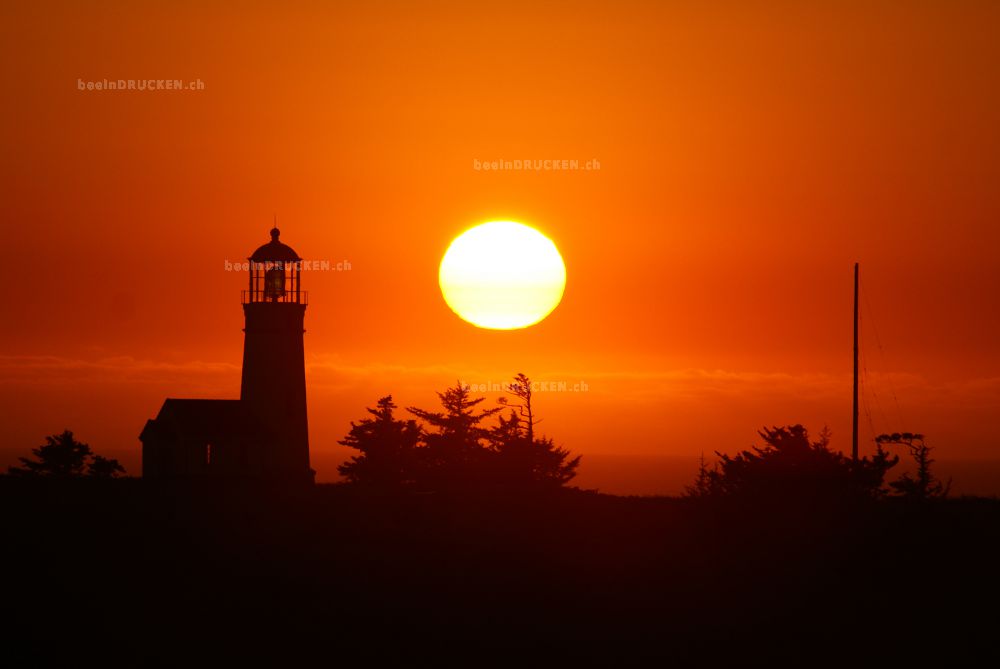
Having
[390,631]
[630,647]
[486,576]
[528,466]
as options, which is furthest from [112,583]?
[528,466]

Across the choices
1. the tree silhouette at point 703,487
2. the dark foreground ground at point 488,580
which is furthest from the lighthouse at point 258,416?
the tree silhouette at point 703,487

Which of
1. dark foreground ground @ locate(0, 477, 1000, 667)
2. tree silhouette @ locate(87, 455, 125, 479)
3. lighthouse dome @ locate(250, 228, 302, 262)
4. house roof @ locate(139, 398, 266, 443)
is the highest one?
lighthouse dome @ locate(250, 228, 302, 262)

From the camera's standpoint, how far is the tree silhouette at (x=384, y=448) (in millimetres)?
71500

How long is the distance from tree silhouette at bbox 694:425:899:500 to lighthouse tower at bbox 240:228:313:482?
19386 millimetres

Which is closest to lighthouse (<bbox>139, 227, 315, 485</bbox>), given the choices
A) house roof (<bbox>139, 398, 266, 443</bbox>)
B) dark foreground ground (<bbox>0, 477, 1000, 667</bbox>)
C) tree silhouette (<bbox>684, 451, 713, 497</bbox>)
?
house roof (<bbox>139, 398, 266, 443</bbox>)

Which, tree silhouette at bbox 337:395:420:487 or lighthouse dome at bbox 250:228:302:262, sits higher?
lighthouse dome at bbox 250:228:302:262

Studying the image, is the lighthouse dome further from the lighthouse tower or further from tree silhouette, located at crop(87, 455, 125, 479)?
tree silhouette, located at crop(87, 455, 125, 479)

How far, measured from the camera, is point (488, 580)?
1710 inches

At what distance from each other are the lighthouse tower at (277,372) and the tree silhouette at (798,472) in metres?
19.4

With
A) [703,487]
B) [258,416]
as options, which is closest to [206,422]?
[258,416]

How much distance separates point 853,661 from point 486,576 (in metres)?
11.8

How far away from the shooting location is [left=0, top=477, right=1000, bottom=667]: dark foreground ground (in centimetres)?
3756

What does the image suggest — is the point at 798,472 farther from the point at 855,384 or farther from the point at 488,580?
the point at 488,580

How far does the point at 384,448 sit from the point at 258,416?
9.80 m
